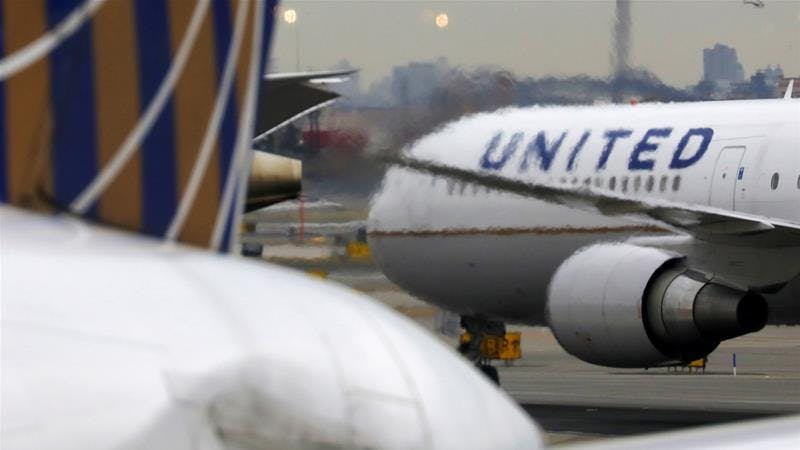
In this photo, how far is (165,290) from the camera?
8.01 feet

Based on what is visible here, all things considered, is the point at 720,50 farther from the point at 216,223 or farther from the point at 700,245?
the point at 216,223

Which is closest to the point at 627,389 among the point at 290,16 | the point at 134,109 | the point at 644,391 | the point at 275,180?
the point at 644,391

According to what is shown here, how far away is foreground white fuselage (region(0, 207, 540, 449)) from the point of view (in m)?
2.18

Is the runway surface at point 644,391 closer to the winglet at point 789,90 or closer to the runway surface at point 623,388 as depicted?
the runway surface at point 623,388

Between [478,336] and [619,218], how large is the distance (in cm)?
234

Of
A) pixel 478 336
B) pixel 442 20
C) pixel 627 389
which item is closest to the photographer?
pixel 442 20

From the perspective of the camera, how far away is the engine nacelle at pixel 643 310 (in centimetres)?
1506

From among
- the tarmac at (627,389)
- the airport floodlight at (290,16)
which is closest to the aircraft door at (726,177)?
the tarmac at (627,389)

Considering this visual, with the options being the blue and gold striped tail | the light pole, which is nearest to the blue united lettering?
the light pole

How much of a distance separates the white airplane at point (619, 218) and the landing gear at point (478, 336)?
1.40ft

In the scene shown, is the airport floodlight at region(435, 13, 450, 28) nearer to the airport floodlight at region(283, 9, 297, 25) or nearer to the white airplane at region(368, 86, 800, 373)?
the white airplane at region(368, 86, 800, 373)

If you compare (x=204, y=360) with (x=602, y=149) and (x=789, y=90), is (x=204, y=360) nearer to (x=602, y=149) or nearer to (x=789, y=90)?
(x=602, y=149)

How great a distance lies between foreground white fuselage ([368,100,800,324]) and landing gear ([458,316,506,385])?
0.19 m

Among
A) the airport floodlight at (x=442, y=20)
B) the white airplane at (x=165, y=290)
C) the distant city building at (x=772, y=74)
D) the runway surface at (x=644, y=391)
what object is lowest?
the runway surface at (x=644, y=391)
